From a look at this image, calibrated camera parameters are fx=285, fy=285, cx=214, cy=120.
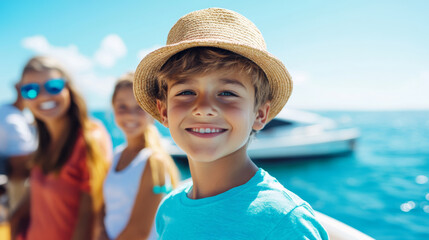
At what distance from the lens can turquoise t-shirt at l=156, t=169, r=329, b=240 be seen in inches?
36.6

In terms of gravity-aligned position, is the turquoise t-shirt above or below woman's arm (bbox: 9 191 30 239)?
above

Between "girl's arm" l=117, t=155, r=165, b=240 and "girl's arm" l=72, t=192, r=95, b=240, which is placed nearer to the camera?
"girl's arm" l=117, t=155, r=165, b=240

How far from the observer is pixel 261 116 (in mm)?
1285

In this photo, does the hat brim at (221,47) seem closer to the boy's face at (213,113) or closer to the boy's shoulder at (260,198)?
the boy's face at (213,113)

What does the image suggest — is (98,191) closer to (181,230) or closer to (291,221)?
(181,230)

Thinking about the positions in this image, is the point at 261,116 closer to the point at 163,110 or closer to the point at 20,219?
the point at 163,110

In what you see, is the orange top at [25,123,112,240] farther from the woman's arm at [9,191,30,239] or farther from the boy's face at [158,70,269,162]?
the boy's face at [158,70,269,162]

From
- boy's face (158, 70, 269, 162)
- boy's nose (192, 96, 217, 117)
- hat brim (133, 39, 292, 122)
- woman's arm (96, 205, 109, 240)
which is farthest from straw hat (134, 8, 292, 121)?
woman's arm (96, 205, 109, 240)

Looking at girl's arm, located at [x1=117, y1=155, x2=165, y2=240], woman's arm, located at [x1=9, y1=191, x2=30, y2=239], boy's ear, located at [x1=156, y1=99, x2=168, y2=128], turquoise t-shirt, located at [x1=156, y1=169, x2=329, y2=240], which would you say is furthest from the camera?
woman's arm, located at [x1=9, y1=191, x2=30, y2=239]

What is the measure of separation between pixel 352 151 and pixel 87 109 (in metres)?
15.9

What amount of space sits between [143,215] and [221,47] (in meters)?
1.21

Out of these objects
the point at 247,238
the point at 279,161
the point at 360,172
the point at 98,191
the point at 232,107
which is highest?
the point at 360,172

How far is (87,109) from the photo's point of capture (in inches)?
104

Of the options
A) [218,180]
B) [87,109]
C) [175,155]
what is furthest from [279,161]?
[218,180]
